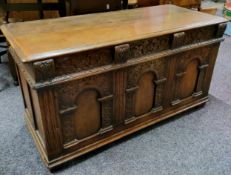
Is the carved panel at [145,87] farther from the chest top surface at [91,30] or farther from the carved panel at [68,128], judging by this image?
the carved panel at [68,128]

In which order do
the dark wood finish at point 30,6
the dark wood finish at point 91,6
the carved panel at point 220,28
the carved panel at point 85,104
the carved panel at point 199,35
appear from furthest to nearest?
the dark wood finish at point 30,6, the dark wood finish at point 91,6, the carved panel at point 220,28, the carved panel at point 199,35, the carved panel at point 85,104

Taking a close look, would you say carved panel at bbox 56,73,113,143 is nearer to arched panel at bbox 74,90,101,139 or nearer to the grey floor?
arched panel at bbox 74,90,101,139

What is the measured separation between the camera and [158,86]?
1.72 metres

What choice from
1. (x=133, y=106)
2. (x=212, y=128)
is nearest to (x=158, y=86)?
(x=133, y=106)

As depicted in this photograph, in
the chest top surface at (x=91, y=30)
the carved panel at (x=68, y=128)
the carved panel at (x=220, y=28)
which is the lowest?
the carved panel at (x=68, y=128)

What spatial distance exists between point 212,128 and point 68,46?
1.33 meters

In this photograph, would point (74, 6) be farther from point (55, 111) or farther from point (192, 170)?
point (192, 170)

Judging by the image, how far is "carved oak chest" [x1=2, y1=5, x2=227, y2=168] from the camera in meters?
1.26

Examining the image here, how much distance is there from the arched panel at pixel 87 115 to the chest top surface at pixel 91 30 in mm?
315

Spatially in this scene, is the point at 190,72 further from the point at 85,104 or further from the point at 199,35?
the point at 85,104

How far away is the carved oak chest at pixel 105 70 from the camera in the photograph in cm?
126

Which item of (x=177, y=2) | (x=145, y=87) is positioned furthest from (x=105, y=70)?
(x=177, y=2)

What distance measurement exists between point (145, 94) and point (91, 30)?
59 centimetres

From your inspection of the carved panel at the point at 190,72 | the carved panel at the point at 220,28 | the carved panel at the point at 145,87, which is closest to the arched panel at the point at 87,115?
the carved panel at the point at 145,87
